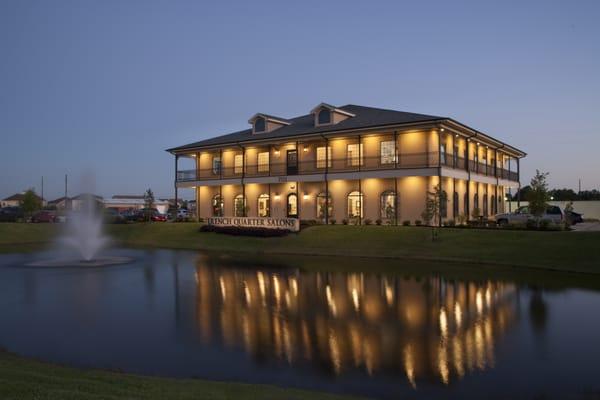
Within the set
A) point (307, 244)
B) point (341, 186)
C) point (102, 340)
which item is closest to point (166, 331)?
point (102, 340)

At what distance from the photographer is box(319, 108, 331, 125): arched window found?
38406 millimetres

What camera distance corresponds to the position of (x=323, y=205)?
122ft

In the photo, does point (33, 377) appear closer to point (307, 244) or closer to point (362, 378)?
point (362, 378)

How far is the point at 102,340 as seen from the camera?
1012cm

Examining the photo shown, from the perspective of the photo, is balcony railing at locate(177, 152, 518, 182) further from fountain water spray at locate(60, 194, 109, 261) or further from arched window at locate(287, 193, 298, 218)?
fountain water spray at locate(60, 194, 109, 261)

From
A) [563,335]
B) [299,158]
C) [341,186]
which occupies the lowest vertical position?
[563,335]

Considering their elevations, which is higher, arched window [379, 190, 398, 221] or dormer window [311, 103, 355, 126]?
dormer window [311, 103, 355, 126]

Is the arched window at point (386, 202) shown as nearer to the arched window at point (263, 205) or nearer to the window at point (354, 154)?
the window at point (354, 154)

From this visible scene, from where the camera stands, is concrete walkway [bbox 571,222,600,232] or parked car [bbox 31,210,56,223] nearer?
concrete walkway [bbox 571,222,600,232]

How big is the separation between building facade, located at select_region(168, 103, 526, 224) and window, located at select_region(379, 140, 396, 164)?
73 millimetres

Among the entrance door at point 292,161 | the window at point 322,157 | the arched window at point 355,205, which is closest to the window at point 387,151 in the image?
the arched window at point 355,205

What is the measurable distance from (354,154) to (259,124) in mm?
10773

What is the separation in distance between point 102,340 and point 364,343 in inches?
215

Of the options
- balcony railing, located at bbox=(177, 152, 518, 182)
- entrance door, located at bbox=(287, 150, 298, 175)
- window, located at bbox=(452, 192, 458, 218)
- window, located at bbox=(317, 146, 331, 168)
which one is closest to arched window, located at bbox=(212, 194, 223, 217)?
balcony railing, located at bbox=(177, 152, 518, 182)
